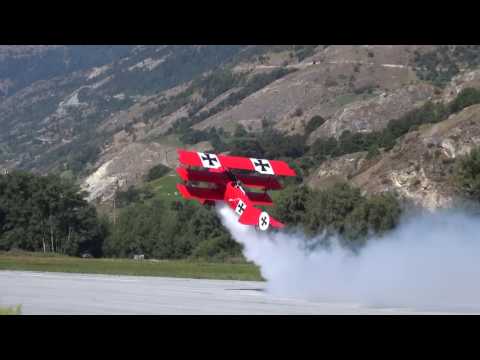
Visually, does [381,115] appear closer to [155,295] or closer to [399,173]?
[399,173]

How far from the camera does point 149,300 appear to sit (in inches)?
1415

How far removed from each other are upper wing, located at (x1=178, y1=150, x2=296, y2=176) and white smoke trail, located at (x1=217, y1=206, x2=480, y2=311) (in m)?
4.21

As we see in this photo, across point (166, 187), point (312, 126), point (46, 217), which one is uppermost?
point (312, 126)

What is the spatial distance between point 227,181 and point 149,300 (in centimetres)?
988

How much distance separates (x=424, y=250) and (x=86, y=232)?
9226cm

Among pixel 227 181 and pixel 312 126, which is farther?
pixel 312 126

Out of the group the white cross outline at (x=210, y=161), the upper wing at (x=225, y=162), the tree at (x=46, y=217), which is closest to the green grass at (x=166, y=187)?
the tree at (x=46, y=217)

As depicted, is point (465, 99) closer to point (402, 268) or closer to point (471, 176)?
point (471, 176)

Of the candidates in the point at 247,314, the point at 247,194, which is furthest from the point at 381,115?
the point at 247,314

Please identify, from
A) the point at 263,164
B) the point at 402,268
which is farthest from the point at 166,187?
the point at 402,268

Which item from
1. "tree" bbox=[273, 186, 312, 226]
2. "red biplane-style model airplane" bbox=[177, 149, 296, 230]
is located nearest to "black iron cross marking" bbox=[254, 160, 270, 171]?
"red biplane-style model airplane" bbox=[177, 149, 296, 230]

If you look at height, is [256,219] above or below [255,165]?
below

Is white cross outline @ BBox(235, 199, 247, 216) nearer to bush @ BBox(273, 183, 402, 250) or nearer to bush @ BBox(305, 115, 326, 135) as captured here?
bush @ BBox(273, 183, 402, 250)

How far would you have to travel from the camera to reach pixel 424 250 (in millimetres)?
36188
